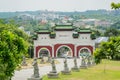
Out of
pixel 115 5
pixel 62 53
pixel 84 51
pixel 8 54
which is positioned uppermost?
pixel 115 5

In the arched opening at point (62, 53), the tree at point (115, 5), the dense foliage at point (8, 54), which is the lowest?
the arched opening at point (62, 53)

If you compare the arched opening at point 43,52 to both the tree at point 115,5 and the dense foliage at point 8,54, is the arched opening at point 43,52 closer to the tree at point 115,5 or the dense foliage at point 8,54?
the tree at point 115,5

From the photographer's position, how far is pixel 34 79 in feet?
95.5

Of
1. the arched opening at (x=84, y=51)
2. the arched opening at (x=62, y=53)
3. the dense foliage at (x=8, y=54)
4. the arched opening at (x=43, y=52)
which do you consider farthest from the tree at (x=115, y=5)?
the arched opening at (x=43, y=52)

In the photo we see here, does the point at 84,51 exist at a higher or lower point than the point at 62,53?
higher

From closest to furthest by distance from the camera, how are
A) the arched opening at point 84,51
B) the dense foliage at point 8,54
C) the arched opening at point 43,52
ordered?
1. the dense foliage at point 8,54
2. the arched opening at point 84,51
3. the arched opening at point 43,52

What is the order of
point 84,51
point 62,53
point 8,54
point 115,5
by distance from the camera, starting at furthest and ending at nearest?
point 62,53 → point 84,51 → point 115,5 → point 8,54

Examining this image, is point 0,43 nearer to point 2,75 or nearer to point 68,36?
point 2,75

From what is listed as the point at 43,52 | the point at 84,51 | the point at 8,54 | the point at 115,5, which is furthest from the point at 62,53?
the point at 8,54

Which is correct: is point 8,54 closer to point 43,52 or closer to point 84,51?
point 43,52

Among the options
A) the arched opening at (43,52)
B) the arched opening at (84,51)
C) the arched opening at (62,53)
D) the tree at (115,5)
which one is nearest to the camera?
the tree at (115,5)

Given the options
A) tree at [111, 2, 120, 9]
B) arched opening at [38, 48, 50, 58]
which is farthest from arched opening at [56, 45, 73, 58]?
tree at [111, 2, 120, 9]

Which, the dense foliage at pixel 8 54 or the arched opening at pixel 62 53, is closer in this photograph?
the dense foliage at pixel 8 54

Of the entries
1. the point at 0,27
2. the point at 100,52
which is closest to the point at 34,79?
the point at 100,52
